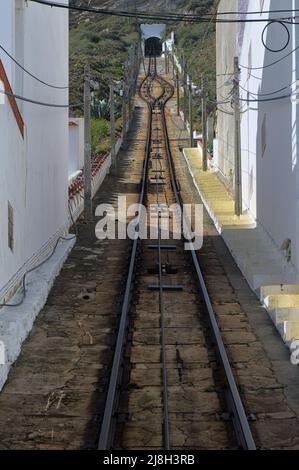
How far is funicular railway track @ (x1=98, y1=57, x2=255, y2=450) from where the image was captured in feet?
27.5

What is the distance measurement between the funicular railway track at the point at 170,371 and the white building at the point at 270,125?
7.89 feet

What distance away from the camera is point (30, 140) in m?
15.3

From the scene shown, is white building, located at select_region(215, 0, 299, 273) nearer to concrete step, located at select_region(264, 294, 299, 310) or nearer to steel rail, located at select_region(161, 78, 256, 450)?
concrete step, located at select_region(264, 294, 299, 310)

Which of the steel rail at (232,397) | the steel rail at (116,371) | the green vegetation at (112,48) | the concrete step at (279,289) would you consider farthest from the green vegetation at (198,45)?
the steel rail at (232,397)

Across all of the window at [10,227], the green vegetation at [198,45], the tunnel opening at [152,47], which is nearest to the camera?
the window at [10,227]

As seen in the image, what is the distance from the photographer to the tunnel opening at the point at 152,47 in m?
140

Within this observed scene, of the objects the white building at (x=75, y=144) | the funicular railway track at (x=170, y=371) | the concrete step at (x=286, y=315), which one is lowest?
the funicular railway track at (x=170, y=371)

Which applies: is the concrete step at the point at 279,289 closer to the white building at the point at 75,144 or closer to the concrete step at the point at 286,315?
the concrete step at the point at 286,315

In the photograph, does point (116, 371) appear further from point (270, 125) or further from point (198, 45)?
point (198, 45)

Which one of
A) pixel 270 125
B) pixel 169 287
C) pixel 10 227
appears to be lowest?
pixel 169 287

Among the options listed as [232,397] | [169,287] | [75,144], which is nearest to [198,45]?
[75,144]

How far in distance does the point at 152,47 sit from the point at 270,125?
123819 mm

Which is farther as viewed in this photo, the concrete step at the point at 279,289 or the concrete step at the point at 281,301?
the concrete step at the point at 279,289
